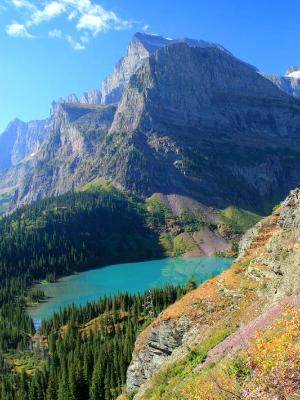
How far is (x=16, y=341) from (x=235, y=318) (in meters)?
123

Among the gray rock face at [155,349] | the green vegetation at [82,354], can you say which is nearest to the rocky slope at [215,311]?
the gray rock face at [155,349]

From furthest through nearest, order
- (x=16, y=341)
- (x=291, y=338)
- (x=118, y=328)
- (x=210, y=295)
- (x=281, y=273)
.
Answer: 1. (x=16, y=341)
2. (x=118, y=328)
3. (x=210, y=295)
4. (x=281, y=273)
5. (x=291, y=338)

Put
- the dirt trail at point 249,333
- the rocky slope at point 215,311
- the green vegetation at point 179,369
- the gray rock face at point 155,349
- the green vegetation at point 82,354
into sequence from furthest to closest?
the green vegetation at point 82,354 → the gray rock face at point 155,349 → the rocky slope at point 215,311 → the green vegetation at point 179,369 → the dirt trail at point 249,333

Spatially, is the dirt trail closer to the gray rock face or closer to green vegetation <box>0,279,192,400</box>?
the gray rock face

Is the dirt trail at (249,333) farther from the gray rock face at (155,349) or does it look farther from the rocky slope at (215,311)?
the gray rock face at (155,349)

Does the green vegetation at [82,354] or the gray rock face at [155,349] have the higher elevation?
the gray rock face at [155,349]

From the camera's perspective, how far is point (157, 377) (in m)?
40.8

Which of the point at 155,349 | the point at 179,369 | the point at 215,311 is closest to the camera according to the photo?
the point at 179,369

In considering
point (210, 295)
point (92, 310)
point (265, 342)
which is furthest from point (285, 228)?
point (92, 310)

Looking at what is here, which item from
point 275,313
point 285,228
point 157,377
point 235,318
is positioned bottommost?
point 157,377

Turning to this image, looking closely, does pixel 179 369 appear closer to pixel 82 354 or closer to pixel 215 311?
pixel 215 311

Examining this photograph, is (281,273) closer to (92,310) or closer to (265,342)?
(265,342)

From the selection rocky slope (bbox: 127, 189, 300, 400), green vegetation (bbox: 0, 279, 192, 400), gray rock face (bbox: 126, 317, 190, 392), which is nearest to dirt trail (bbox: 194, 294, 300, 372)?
rocky slope (bbox: 127, 189, 300, 400)

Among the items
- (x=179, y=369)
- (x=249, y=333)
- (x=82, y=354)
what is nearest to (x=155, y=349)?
(x=179, y=369)
